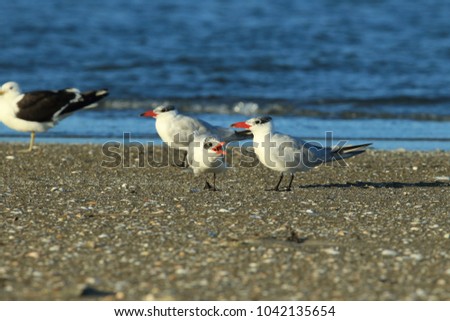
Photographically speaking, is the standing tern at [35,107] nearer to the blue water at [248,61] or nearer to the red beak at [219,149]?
the blue water at [248,61]

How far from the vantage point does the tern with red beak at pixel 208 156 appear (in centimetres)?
836

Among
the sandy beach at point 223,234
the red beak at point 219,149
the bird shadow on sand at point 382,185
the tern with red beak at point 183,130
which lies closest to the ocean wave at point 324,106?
the sandy beach at point 223,234

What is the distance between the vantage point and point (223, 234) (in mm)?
6492

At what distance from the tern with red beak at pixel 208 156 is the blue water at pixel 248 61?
13.3ft

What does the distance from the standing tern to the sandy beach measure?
159 cm

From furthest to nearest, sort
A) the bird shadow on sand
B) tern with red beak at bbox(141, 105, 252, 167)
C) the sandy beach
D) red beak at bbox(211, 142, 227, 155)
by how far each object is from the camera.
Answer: tern with red beak at bbox(141, 105, 252, 167) → the bird shadow on sand → red beak at bbox(211, 142, 227, 155) → the sandy beach

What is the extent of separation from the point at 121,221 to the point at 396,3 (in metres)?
26.8

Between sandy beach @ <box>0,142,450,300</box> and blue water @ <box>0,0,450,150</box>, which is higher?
blue water @ <box>0,0,450,150</box>

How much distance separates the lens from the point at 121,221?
22.6ft

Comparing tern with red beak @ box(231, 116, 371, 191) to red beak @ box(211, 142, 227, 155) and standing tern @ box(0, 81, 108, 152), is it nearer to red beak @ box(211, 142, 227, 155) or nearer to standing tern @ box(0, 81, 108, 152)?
red beak @ box(211, 142, 227, 155)

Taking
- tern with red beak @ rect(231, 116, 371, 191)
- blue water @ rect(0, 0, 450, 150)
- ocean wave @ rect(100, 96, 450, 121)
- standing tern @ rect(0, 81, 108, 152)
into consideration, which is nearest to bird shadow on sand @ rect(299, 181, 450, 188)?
tern with red beak @ rect(231, 116, 371, 191)

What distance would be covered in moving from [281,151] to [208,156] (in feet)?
2.30

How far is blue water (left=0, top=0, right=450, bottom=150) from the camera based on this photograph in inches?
572
